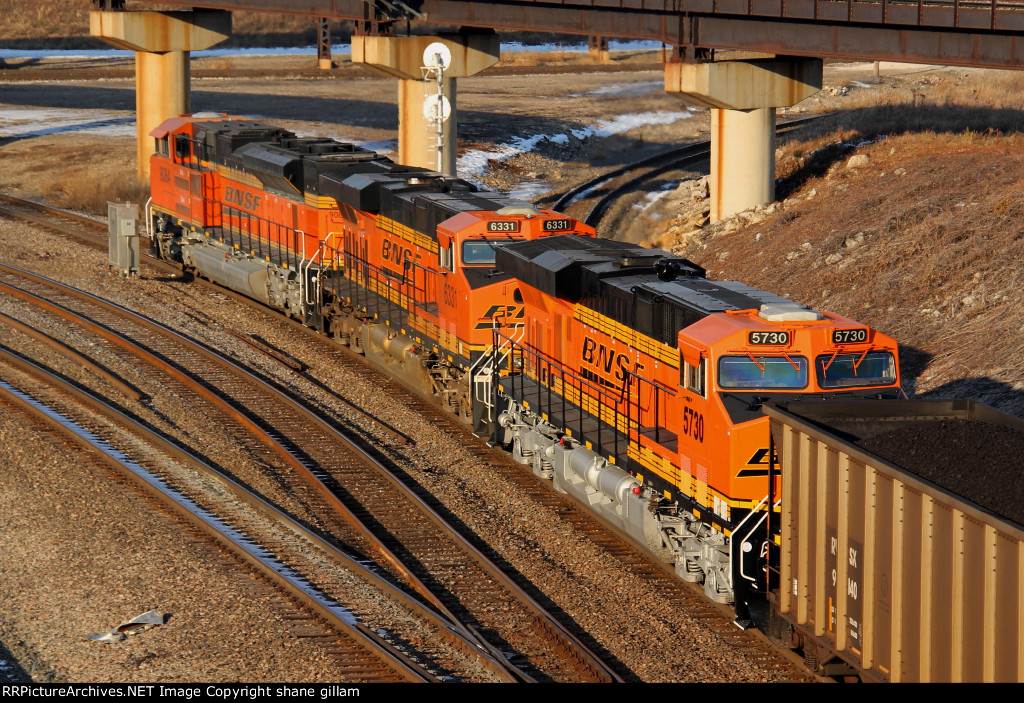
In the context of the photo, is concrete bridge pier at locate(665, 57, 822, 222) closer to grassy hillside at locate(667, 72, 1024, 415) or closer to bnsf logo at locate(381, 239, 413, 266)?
grassy hillside at locate(667, 72, 1024, 415)

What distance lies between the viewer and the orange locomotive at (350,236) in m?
23.1

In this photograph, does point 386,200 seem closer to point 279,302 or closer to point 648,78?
point 279,302

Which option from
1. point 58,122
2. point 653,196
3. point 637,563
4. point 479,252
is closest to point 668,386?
point 637,563

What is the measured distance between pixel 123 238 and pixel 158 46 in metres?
16.4

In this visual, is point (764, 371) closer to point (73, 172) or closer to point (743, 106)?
point (743, 106)

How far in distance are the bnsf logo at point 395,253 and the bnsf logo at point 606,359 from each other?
730 cm

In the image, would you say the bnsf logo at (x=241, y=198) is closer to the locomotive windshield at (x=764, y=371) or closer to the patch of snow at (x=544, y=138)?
the patch of snow at (x=544, y=138)

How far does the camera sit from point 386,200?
2680 centimetres

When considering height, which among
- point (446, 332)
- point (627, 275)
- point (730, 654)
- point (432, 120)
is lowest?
point (730, 654)

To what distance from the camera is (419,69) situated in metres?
39.6

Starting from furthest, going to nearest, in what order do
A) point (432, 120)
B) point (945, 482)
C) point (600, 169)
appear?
1. point (600, 169)
2. point (432, 120)
3. point (945, 482)

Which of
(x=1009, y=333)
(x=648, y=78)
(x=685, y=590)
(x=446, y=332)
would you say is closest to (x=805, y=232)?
(x=1009, y=333)

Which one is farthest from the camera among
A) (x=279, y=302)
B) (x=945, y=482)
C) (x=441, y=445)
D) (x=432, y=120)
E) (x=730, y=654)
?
(x=432, y=120)

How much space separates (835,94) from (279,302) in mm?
39221
